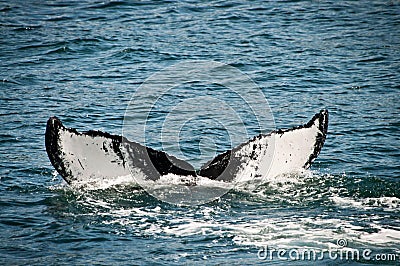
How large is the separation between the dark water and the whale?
28cm

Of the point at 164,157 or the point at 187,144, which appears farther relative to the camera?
the point at 187,144

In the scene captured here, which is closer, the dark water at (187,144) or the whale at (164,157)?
the dark water at (187,144)

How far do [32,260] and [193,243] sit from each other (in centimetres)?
179

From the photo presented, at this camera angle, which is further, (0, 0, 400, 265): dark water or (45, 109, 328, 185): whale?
(45, 109, 328, 185): whale

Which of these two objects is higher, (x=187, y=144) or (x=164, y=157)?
(x=164, y=157)

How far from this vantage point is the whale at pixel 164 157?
963 cm

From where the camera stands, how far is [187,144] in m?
13.2

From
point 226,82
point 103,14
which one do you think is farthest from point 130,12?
point 226,82

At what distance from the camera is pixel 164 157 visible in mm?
10062

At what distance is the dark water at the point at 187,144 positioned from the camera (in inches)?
347

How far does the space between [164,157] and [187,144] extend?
3.15 metres

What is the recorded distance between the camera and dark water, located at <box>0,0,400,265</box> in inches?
347

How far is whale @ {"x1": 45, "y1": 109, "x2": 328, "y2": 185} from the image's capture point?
31.6ft

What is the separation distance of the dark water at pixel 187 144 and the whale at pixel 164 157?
0.90 ft
